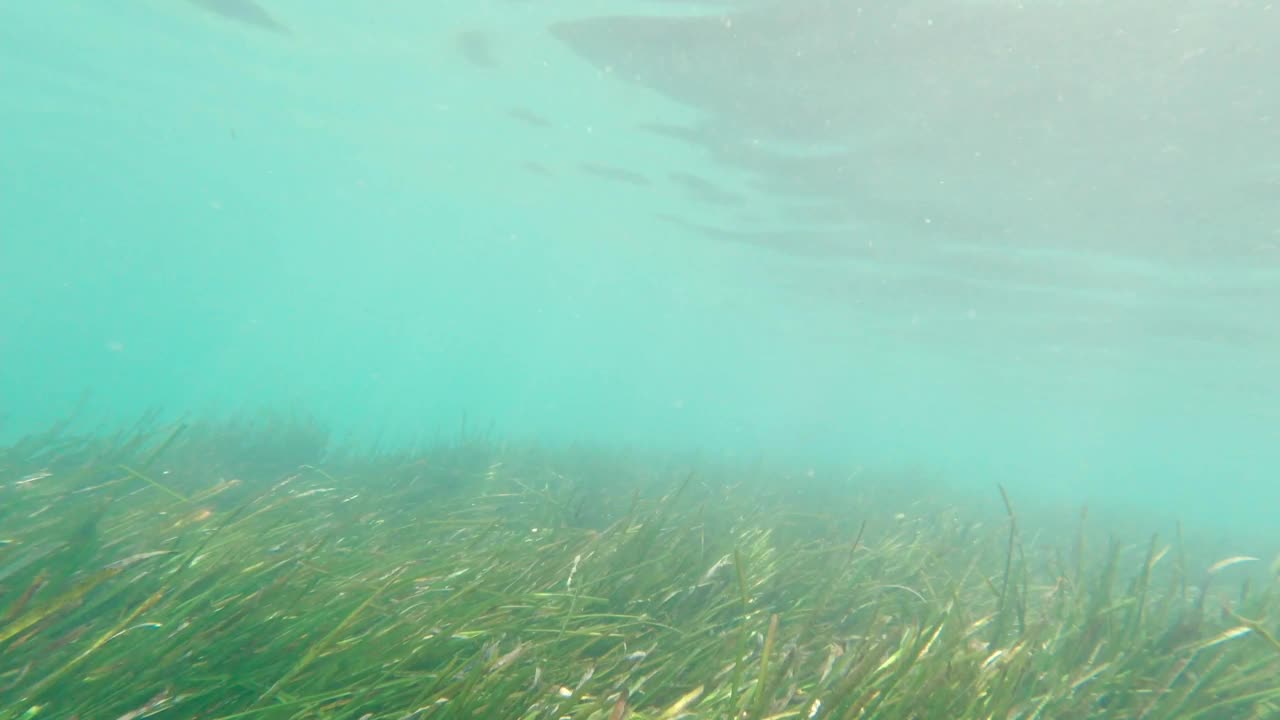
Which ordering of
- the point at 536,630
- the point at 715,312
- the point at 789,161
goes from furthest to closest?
the point at 715,312 → the point at 789,161 → the point at 536,630

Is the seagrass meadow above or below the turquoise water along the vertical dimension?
below

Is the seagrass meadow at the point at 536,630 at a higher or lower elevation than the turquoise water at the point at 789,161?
lower

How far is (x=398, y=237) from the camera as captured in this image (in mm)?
60188

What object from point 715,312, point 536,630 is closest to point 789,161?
point 536,630

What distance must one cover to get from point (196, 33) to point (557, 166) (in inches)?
497

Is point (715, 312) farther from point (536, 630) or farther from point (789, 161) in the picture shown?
point (536, 630)

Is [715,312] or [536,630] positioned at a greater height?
[715,312]

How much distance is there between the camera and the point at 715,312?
50.1 m

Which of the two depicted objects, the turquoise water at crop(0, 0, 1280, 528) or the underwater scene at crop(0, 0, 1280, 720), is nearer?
the underwater scene at crop(0, 0, 1280, 720)

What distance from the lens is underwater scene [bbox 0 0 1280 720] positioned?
2.33 meters

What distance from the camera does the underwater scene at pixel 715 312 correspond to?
2330 millimetres

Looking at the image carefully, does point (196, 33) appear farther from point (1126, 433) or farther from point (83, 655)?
point (1126, 433)

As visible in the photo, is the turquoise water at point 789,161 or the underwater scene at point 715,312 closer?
the underwater scene at point 715,312

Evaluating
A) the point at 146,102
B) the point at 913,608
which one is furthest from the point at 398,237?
the point at 913,608
